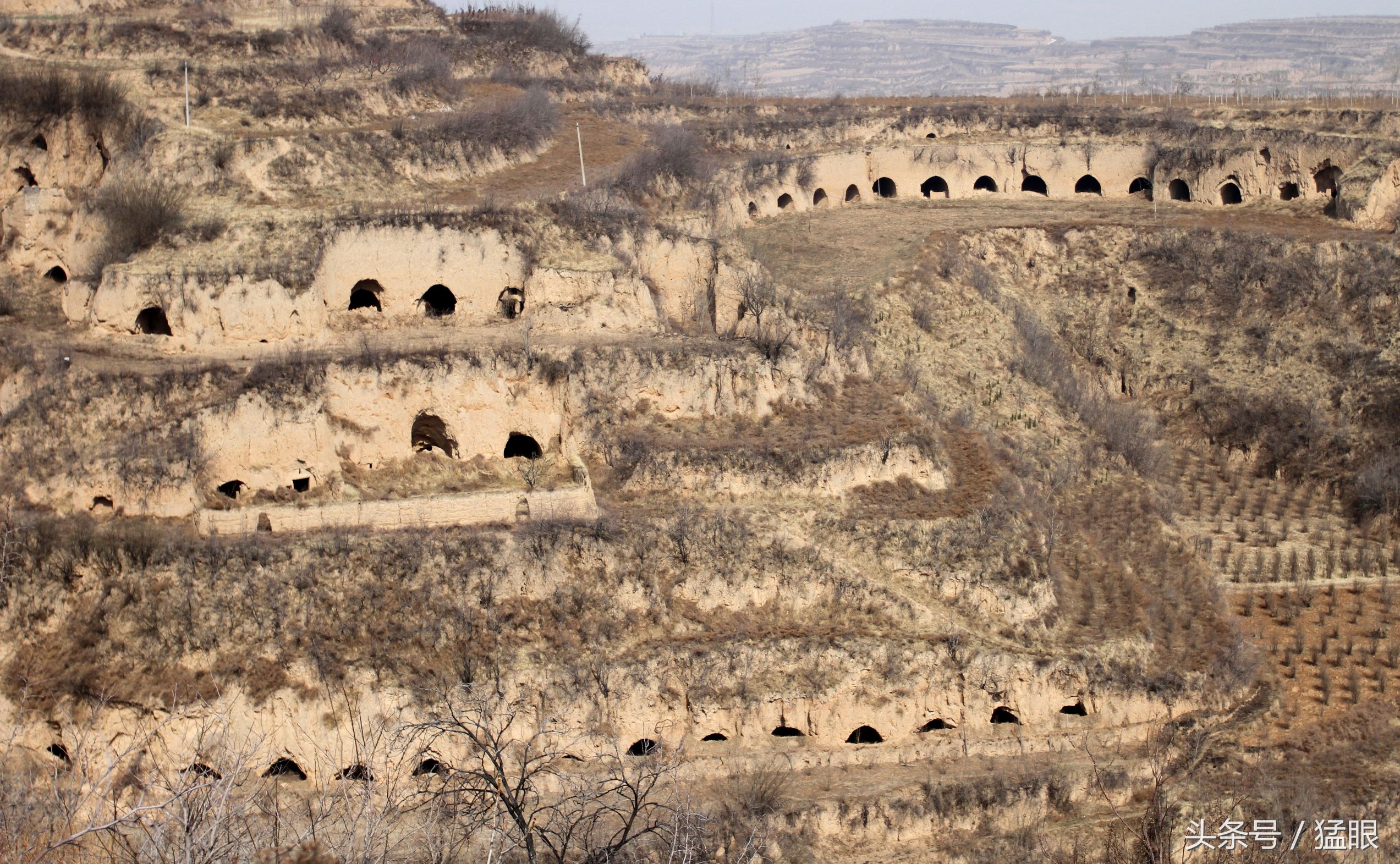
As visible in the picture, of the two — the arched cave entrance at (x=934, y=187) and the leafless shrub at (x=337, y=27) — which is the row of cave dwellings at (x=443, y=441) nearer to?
the leafless shrub at (x=337, y=27)

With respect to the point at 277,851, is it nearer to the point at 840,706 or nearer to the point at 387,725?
the point at 387,725

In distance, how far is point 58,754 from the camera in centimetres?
2383

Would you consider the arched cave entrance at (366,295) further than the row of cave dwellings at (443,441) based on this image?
Yes

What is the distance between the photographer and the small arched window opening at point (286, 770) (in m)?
23.7

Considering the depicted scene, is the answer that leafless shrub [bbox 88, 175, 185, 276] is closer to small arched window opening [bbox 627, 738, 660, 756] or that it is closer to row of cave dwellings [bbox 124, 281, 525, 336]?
row of cave dwellings [bbox 124, 281, 525, 336]

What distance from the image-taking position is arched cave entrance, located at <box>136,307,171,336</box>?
30719 mm

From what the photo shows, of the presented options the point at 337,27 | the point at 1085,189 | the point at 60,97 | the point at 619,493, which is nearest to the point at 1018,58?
the point at 1085,189

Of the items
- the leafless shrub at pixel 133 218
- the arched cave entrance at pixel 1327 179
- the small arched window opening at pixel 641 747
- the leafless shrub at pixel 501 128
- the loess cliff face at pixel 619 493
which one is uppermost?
the leafless shrub at pixel 501 128

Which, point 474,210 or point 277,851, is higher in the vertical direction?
point 474,210

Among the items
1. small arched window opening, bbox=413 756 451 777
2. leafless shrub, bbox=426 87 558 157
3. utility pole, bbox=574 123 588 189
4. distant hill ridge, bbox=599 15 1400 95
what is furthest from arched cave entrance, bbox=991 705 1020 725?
distant hill ridge, bbox=599 15 1400 95

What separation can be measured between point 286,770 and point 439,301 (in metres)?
11.2

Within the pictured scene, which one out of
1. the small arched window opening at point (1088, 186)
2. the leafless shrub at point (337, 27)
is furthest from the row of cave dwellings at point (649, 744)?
the small arched window opening at point (1088, 186)

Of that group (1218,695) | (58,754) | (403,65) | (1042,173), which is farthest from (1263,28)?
(58,754)

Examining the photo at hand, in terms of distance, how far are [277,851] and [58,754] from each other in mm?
11489
